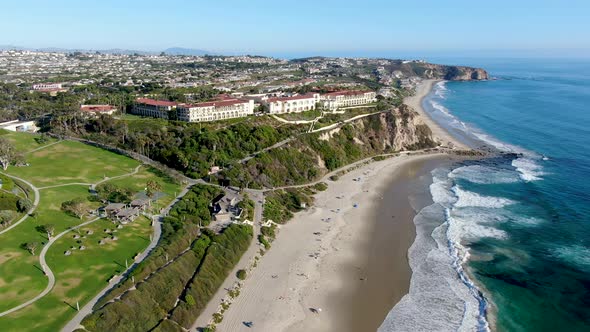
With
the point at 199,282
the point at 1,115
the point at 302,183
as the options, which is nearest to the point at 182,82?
the point at 1,115

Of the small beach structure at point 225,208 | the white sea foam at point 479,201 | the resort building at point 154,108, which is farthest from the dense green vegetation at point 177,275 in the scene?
the resort building at point 154,108

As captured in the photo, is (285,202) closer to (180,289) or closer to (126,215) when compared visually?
(126,215)

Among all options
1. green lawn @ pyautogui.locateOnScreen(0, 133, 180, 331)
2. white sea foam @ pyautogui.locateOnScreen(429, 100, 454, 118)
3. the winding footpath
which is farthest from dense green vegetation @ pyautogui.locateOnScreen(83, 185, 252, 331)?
white sea foam @ pyautogui.locateOnScreen(429, 100, 454, 118)

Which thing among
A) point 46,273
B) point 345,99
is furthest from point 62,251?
point 345,99

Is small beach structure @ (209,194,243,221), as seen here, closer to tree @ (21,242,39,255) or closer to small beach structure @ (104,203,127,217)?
small beach structure @ (104,203,127,217)

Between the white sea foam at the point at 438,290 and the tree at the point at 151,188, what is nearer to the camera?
the white sea foam at the point at 438,290

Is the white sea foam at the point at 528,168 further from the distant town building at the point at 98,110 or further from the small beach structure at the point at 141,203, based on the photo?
the distant town building at the point at 98,110
